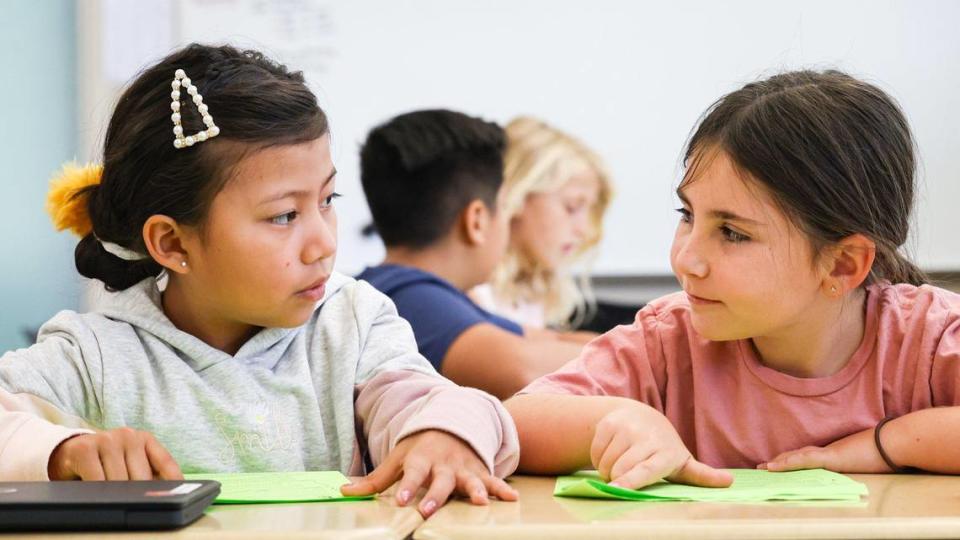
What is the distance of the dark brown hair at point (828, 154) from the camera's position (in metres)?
1.18

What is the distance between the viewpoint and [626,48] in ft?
11.7

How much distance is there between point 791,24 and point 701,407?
235 cm

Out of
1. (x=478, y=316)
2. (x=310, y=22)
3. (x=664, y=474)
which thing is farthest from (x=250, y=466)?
(x=310, y=22)

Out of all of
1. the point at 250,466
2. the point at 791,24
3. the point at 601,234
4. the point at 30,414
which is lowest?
the point at 601,234

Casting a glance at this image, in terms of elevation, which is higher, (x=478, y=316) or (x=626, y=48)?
(x=626, y=48)

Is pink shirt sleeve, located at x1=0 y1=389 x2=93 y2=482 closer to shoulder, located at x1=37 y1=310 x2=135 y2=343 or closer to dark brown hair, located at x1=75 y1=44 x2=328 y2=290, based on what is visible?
shoulder, located at x1=37 y1=310 x2=135 y2=343

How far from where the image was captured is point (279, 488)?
0.98 meters

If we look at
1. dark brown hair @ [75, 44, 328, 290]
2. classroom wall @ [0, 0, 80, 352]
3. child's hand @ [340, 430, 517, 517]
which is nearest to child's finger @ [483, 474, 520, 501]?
child's hand @ [340, 430, 517, 517]

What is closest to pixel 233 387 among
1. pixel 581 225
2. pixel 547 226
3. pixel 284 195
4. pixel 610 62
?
pixel 284 195

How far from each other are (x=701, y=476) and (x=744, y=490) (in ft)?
0.17

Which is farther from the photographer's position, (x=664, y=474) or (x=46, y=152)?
(x=46, y=152)

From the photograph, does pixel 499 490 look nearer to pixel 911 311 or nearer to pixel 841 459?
pixel 841 459

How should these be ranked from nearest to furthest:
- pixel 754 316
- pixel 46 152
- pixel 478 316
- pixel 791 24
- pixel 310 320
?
pixel 754 316 → pixel 310 320 → pixel 478 316 → pixel 791 24 → pixel 46 152

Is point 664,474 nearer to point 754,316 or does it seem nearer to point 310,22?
point 754,316
